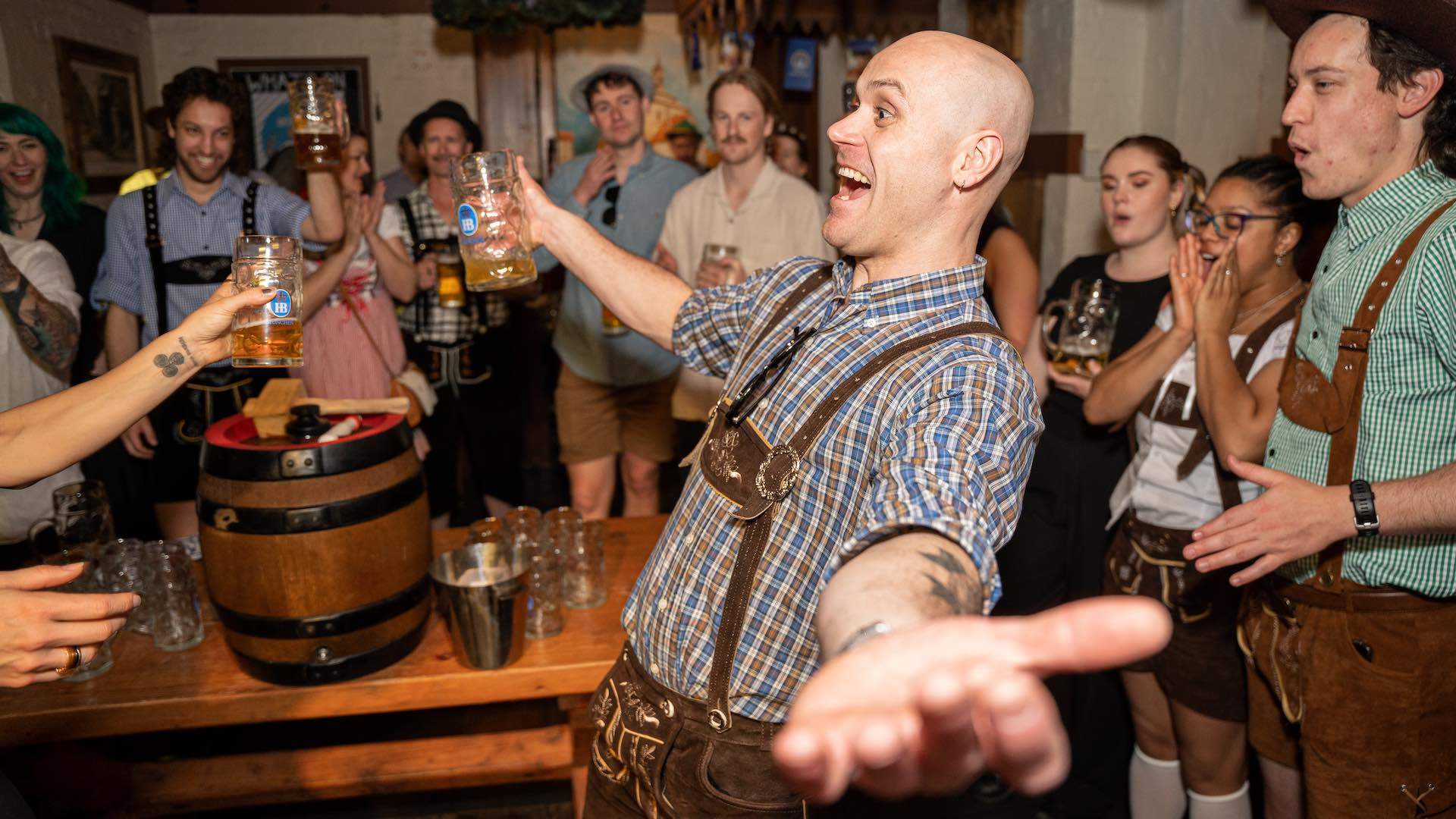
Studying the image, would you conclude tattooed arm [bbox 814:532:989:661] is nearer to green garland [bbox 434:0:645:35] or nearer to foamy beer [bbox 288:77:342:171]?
foamy beer [bbox 288:77:342:171]

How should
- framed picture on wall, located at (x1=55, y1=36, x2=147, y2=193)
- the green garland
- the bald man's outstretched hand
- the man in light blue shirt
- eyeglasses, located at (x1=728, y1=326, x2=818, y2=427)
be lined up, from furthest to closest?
the green garland < framed picture on wall, located at (x1=55, y1=36, x2=147, y2=193) < the man in light blue shirt < eyeglasses, located at (x1=728, y1=326, x2=818, y2=427) < the bald man's outstretched hand

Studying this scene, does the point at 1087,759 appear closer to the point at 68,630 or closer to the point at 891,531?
the point at 891,531

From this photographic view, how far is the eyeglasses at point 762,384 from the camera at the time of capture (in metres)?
1.31

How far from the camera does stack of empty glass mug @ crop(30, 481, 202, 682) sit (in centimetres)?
195

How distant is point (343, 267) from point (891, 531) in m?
2.76

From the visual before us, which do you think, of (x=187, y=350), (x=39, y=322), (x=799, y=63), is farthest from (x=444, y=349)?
(x=799, y=63)

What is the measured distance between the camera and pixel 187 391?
9.91ft

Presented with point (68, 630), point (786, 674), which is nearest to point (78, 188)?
point (68, 630)

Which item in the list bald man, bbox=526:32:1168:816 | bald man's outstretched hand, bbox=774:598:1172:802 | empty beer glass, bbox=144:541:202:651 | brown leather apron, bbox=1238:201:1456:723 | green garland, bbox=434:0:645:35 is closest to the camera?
bald man's outstretched hand, bbox=774:598:1172:802

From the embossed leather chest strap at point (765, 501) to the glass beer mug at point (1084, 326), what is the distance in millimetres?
1242

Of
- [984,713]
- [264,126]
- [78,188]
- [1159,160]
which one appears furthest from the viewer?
[264,126]

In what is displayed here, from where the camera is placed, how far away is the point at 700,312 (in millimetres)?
1646

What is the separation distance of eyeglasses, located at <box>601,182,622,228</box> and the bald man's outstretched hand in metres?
2.94

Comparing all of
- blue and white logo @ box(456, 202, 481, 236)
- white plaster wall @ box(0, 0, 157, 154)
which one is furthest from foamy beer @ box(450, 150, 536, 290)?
white plaster wall @ box(0, 0, 157, 154)
